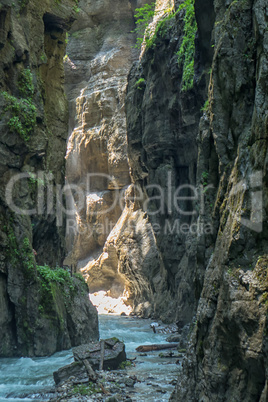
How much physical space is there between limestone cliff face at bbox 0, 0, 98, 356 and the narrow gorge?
6 centimetres

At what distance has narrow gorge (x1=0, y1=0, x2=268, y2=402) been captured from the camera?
6465mm

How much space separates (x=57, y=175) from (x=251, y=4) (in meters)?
13.8

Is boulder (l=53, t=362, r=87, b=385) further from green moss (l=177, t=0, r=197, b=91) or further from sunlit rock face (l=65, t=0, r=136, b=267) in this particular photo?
sunlit rock face (l=65, t=0, r=136, b=267)

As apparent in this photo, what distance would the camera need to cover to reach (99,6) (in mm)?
43000

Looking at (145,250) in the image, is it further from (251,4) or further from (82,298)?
(251,4)

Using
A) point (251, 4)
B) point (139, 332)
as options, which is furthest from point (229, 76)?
point (139, 332)

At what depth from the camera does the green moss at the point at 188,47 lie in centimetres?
1952

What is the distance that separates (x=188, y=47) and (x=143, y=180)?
11.5 metres

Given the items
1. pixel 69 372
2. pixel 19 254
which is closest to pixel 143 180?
pixel 19 254

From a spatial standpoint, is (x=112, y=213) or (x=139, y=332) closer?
(x=139, y=332)

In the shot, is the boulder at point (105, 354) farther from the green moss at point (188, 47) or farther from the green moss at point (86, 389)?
the green moss at point (188, 47)

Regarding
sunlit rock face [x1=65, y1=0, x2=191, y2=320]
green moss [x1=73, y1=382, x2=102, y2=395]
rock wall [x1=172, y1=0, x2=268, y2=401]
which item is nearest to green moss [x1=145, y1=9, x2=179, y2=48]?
sunlit rock face [x1=65, y1=0, x2=191, y2=320]

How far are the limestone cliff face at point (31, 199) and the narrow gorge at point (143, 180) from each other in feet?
0.19

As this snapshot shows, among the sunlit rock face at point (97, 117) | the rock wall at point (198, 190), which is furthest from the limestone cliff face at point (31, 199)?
the sunlit rock face at point (97, 117)
